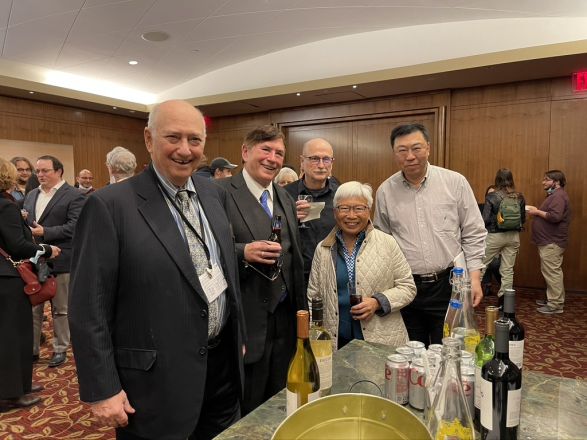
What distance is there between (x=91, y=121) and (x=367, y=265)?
885 cm

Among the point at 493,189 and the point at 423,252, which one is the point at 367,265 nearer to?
the point at 423,252

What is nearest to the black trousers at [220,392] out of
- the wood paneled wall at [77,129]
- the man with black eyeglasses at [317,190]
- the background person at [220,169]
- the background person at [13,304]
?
the man with black eyeglasses at [317,190]

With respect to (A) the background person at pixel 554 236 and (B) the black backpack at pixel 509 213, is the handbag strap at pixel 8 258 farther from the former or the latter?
(A) the background person at pixel 554 236

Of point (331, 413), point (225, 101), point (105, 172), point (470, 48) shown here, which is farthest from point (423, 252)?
point (105, 172)

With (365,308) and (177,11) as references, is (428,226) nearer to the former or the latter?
(365,308)

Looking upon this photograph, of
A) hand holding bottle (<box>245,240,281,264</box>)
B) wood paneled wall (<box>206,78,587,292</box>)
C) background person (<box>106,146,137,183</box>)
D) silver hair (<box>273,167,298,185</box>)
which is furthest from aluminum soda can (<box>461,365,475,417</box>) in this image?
wood paneled wall (<box>206,78,587,292</box>)

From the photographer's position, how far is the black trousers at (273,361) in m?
2.04

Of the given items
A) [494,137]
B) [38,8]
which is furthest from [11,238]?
[494,137]

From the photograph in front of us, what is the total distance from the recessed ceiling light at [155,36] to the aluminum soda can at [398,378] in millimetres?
6174

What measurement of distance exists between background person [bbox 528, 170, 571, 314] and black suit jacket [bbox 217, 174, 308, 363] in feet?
14.7

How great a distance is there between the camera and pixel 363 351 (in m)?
1.53

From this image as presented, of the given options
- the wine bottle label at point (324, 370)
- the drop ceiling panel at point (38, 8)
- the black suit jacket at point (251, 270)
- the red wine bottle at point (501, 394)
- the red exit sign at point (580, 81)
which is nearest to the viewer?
the red wine bottle at point (501, 394)

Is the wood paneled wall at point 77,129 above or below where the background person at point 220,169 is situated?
above

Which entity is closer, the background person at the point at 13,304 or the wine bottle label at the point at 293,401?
the wine bottle label at the point at 293,401
